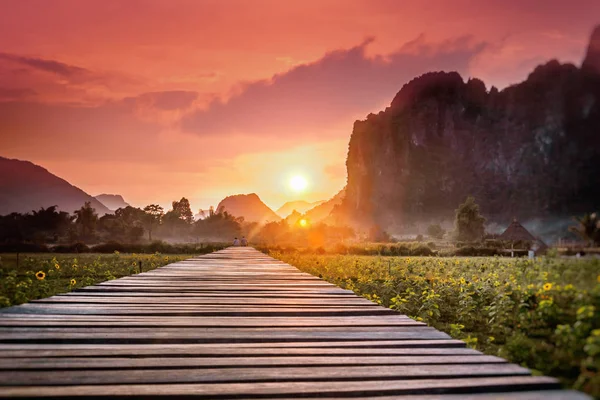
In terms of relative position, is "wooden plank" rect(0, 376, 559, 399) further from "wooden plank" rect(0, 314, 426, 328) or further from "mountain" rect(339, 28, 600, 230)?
"mountain" rect(339, 28, 600, 230)

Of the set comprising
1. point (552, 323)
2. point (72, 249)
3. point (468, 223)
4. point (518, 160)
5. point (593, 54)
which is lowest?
point (72, 249)

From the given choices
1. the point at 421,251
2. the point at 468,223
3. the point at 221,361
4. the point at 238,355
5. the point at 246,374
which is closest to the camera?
the point at 246,374

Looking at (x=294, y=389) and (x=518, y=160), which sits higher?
(x=518, y=160)

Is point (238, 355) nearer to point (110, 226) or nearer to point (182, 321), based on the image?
point (182, 321)

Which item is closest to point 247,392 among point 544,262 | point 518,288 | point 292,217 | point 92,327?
point 92,327

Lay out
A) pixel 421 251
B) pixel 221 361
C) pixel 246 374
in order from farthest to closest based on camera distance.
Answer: pixel 421 251 → pixel 221 361 → pixel 246 374

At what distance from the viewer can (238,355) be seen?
3223 mm

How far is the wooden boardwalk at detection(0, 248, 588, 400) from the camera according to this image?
2.52 metres

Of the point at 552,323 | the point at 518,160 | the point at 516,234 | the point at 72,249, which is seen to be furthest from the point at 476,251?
the point at 518,160

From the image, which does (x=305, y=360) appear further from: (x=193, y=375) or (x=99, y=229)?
(x=99, y=229)

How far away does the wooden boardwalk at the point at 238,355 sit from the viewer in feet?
8.27

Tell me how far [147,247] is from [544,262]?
4742 cm

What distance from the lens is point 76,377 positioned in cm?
269

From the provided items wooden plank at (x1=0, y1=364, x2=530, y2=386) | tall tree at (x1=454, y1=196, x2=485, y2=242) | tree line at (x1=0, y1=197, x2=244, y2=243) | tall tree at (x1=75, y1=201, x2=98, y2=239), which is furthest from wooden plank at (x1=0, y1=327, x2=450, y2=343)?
tall tree at (x1=454, y1=196, x2=485, y2=242)
